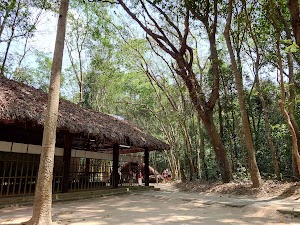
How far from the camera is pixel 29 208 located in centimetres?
550

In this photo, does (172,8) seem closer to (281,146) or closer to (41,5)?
(41,5)

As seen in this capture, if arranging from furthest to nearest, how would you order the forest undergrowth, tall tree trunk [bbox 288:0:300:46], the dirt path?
the forest undergrowth
tall tree trunk [bbox 288:0:300:46]
the dirt path

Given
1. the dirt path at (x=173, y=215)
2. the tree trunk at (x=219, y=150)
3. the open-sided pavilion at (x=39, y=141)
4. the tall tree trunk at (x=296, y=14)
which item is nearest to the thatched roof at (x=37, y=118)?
the open-sided pavilion at (x=39, y=141)

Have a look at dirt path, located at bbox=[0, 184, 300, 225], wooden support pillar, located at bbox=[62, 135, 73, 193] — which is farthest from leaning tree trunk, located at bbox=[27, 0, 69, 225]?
wooden support pillar, located at bbox=[62, 135, 73, 193]

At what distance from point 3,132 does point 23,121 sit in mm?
2559

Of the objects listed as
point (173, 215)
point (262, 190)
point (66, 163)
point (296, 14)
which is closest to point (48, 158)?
point (173, 215)

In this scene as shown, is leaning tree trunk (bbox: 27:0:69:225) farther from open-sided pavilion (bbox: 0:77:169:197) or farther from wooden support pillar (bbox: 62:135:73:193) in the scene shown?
wooden support pillar (bbox: 62:135:73:193)

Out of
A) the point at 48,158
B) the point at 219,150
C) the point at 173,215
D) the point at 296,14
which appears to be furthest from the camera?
the point at 219,150

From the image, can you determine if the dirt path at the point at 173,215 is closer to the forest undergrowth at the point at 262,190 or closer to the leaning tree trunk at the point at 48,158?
the leaning tree trunk at the point at 48,158

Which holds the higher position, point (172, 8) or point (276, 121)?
point (172, 8)

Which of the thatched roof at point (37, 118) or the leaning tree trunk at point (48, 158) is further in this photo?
the thatched roof at point (37, 118)

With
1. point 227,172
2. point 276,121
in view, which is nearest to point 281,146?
point 276,121

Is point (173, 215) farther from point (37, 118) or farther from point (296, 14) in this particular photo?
point (296, 14)

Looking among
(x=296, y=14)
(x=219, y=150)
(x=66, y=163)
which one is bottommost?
(x=66, y=163)
